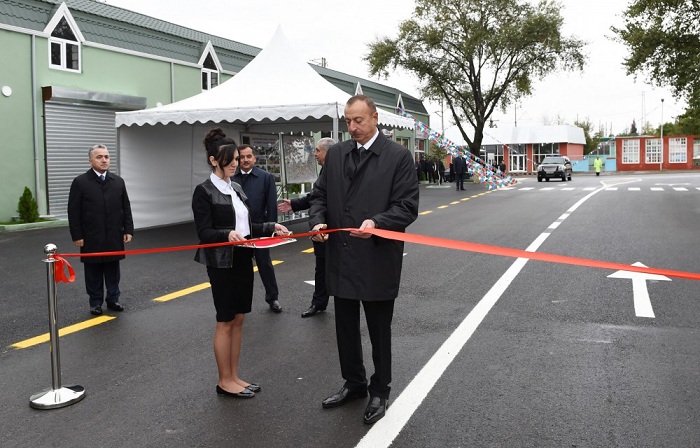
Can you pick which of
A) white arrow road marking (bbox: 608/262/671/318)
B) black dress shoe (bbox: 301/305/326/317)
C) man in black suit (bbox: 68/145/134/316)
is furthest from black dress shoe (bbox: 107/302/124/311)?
white arrow road marking (bbox: 608/262/671/318)

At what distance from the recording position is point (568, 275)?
27.4 feet

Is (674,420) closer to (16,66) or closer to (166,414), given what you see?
(166,414)

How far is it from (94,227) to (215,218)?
316 centimetres

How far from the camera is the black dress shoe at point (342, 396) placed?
4.04 metres

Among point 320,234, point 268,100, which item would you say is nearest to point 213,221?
point 320,234

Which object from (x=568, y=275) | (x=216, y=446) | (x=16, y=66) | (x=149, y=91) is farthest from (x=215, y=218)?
(x=149, y=91)

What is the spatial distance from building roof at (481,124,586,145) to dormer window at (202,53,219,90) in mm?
48064

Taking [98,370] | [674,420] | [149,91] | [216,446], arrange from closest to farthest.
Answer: [216,446]
[674,420]
[98,370]
[149,91]

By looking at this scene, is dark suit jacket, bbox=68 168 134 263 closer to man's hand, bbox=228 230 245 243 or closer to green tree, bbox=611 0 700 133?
man's hand, bbox=228 230 245 243

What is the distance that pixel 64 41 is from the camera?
704 inches

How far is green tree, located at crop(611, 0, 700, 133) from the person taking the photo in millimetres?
20578

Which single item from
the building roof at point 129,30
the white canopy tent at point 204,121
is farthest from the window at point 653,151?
the white canopy tent at point 204,121

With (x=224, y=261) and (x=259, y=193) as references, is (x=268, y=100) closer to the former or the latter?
(x=259, y=193)

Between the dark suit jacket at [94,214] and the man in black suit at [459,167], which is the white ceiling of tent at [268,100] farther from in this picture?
the man in black suit at [459,167]
